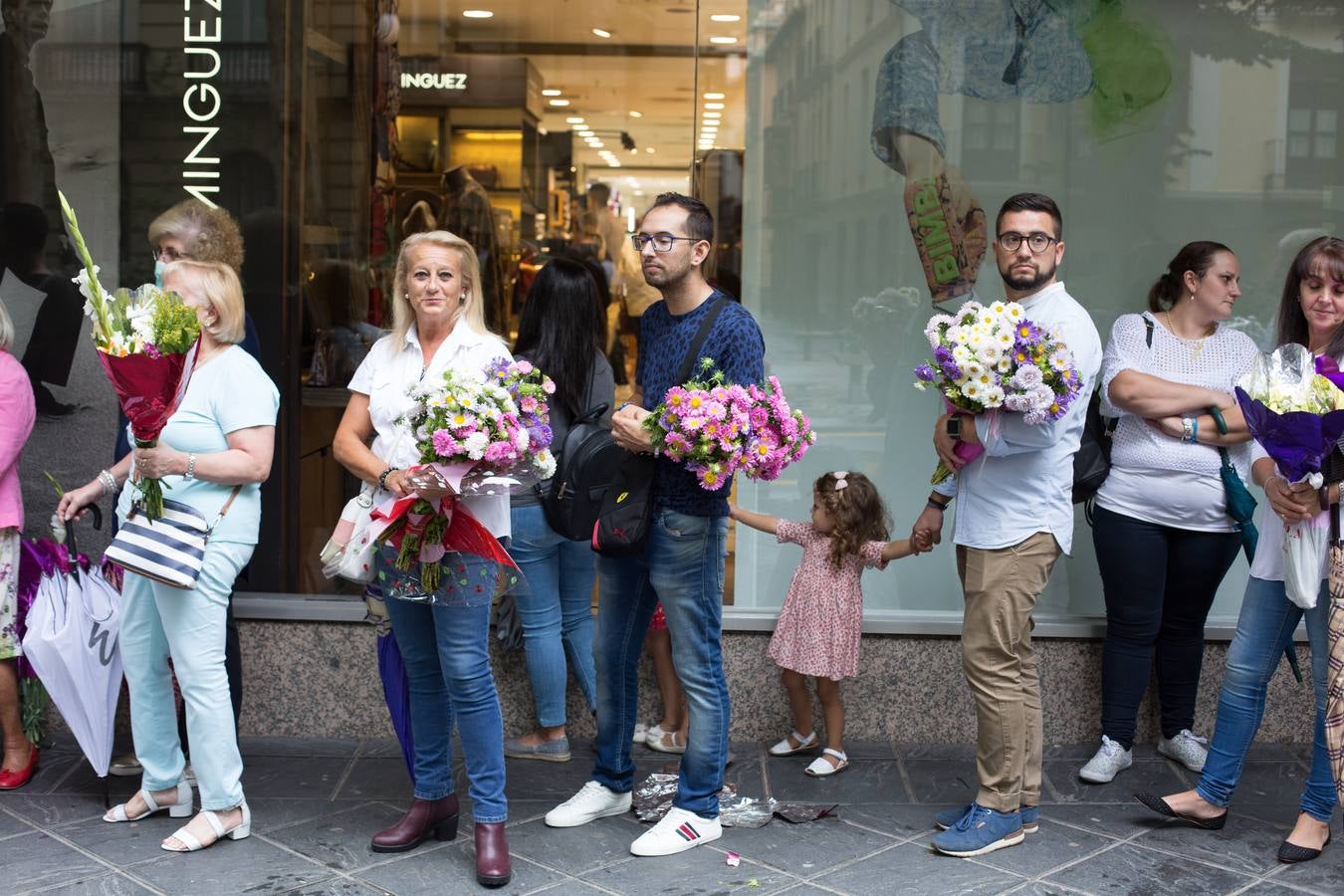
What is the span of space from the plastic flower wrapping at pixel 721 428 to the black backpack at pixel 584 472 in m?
0.24

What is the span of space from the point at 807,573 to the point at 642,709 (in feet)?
2.95

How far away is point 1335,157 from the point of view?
6234 mm

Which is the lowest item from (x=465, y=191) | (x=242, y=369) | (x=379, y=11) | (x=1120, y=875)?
(x=1120, y=875)

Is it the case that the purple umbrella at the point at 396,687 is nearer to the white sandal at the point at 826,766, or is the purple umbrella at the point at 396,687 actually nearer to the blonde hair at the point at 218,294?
the blonde hair at the point at 218,294

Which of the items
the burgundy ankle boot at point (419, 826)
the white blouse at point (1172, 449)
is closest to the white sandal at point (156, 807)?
the burgundy ankle boot at point (419, 826)

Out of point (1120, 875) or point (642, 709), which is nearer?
point (1120, 875)

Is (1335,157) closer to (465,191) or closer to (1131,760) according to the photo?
(1131,760)

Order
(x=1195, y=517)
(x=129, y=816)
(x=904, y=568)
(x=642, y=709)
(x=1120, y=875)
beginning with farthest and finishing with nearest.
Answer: (x=904, y=568), (x=642, y=709), (x=1195, y=517), (x=129, y=816), (x=1120, y=875)

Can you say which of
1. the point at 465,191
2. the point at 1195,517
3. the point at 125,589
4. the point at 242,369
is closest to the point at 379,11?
the point at 465,191

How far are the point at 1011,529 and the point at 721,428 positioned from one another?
1.05m

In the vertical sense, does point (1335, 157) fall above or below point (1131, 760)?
above

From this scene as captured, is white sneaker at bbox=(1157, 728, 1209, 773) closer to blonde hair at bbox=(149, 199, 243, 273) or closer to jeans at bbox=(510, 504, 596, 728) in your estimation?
jeans at bbox=(510, 504, 596, 728)

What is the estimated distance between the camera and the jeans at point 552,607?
5.40 meters

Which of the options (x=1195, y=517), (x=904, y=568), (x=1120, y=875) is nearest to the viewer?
(x=1120, y=875)
